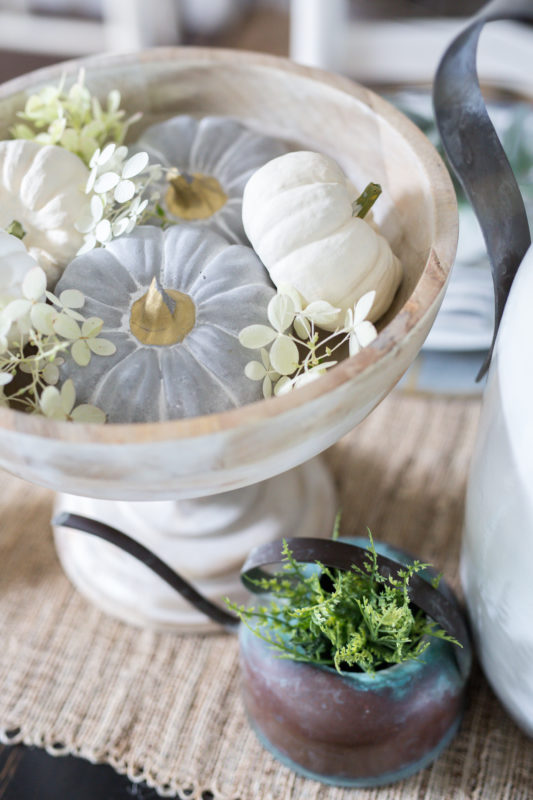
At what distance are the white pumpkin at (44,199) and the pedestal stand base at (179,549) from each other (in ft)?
0.80

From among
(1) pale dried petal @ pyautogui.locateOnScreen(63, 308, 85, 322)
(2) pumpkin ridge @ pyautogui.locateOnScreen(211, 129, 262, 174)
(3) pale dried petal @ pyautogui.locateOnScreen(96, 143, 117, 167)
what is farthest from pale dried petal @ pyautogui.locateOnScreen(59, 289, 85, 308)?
(2) pumpkin ridge @ pyautogui.locateOnScreen(211, 129, 262, 174)

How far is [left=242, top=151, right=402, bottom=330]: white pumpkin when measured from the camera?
1.73 feet

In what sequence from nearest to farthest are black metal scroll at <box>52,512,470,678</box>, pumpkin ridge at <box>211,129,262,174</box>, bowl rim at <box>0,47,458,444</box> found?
bowl rim at <box>0,47,458,444</box>
black metal scroll at <box>52,512,470,678</box>
pumpkin ridge at <box>211,129,262,174</box>

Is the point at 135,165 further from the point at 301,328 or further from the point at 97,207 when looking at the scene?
the point at 301,328

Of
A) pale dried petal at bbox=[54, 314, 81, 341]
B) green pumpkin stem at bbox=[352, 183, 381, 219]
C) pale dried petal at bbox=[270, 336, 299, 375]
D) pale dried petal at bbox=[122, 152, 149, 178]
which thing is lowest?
pale dried petal at bbox=[270, 336, 299, 375]

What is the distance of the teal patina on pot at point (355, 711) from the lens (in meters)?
0.54

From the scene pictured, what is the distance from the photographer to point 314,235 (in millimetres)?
528

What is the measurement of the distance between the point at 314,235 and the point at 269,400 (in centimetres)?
15

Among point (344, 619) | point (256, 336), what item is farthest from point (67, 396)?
point (344, 619)

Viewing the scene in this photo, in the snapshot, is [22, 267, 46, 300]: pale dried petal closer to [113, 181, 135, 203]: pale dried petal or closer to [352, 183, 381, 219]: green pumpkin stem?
[113, 181, 135, 203]: pale dried petal

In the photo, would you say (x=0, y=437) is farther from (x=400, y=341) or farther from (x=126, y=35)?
(x=126, y=35)

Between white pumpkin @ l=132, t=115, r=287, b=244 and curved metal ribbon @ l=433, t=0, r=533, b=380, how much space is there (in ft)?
0.54

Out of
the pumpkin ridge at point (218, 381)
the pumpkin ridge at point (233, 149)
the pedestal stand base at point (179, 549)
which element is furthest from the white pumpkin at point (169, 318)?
the pedestal stand base at point (179, 549)

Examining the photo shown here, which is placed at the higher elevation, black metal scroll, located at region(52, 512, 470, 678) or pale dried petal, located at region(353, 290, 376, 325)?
pale dried petal, located at region(353, 290, 376, 325)
